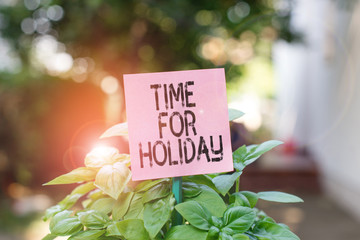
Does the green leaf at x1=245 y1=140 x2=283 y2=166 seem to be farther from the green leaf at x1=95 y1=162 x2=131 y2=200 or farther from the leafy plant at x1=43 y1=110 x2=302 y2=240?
the green leaf at x1=95 y1=162 x2=131 y2=200

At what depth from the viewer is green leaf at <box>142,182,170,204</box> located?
857 mm

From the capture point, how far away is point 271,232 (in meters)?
0.83

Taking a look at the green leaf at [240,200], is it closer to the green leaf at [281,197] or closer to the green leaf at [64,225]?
the green leaf at [281,197]

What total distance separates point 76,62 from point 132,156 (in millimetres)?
6115

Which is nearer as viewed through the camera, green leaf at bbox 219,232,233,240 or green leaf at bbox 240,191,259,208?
green leaf at bbox 219,232,233,240

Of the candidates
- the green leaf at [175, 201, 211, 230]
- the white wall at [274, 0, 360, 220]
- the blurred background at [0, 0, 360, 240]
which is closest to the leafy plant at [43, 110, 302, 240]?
the green leaf at [175, 201, 211, 230]

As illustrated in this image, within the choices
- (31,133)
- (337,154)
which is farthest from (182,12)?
(31,133)

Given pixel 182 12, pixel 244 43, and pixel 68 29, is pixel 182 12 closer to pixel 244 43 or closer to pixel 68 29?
pixel 68 29

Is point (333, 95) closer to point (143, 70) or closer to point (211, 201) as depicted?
point (143, 70)

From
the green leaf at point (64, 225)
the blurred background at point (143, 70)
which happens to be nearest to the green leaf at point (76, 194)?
the green leaf at point (64, 225)

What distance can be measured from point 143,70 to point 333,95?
324 centimetres

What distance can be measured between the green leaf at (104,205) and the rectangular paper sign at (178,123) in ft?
0.34

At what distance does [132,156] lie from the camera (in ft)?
2.89

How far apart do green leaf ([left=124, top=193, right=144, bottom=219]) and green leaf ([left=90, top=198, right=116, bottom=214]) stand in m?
0.05
